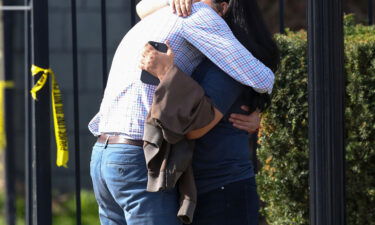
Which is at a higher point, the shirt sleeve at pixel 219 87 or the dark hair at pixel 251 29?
the dark hair at pixel 251 29

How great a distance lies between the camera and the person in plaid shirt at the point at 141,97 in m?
2.80

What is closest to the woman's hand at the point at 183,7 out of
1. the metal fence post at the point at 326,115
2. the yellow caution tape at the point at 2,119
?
the metal fence post at the point at 326,115

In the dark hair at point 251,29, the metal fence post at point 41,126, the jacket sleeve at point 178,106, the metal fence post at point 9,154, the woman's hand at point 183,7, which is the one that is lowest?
the metal fence post at point 9,154

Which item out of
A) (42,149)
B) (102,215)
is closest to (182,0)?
(102,215)

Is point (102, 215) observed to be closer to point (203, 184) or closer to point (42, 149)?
point (203, 184)

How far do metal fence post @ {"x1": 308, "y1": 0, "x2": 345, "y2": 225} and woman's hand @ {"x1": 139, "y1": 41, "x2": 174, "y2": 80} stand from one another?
483mm

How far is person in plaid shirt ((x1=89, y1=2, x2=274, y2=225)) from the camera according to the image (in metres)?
2.80

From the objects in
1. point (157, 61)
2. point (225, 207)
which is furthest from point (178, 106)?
point (225, 207)

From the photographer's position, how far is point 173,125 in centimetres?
272

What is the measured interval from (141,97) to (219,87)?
0.83 feet

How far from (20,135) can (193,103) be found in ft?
13.8

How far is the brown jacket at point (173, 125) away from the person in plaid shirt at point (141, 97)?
6 cm

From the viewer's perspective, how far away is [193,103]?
273 centimetres

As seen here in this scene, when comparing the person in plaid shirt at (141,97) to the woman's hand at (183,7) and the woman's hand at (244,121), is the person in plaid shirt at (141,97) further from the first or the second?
the woman's hand at (244,121)
